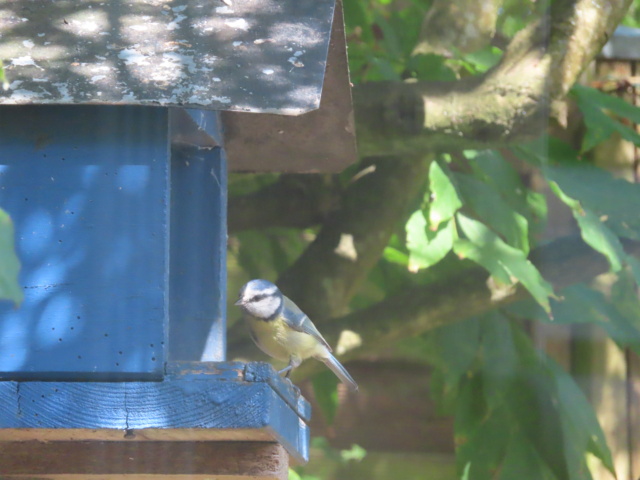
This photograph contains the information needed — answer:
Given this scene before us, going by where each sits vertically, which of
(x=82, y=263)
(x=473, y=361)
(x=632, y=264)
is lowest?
(x=473, y=361)

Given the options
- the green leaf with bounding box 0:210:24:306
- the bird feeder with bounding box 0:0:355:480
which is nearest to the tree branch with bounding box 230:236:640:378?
the bird feeder with bounding box 0:0:355:480

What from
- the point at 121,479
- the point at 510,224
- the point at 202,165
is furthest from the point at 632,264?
the point at 121,479

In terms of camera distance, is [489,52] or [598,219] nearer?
[598,219]

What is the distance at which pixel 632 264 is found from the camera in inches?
118

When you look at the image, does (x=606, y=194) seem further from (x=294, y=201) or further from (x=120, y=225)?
(x=120, y=225)

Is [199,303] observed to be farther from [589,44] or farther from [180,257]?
[589,44]

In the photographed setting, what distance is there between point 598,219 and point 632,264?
18cm

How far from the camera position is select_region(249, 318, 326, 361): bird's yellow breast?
2.45 m

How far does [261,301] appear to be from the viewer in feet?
7.99

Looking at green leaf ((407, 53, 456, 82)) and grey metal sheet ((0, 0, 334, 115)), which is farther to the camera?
green leaf ((407, 53, 456, 82))

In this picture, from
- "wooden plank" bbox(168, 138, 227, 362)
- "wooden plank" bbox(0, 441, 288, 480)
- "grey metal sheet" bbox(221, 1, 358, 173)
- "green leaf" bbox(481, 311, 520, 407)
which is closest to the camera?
"wooden plank" bbox(0, 441, 288, 480)

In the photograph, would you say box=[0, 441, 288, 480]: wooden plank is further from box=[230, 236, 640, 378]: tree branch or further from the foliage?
box=[230, 236, 640, 378]: tree branch

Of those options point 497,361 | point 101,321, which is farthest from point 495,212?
point 101,321

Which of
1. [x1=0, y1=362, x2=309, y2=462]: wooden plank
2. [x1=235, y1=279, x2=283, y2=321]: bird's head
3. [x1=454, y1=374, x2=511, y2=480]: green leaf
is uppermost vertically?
[x1=0, y1=362, x2=309, y2=462]: wooden plank
